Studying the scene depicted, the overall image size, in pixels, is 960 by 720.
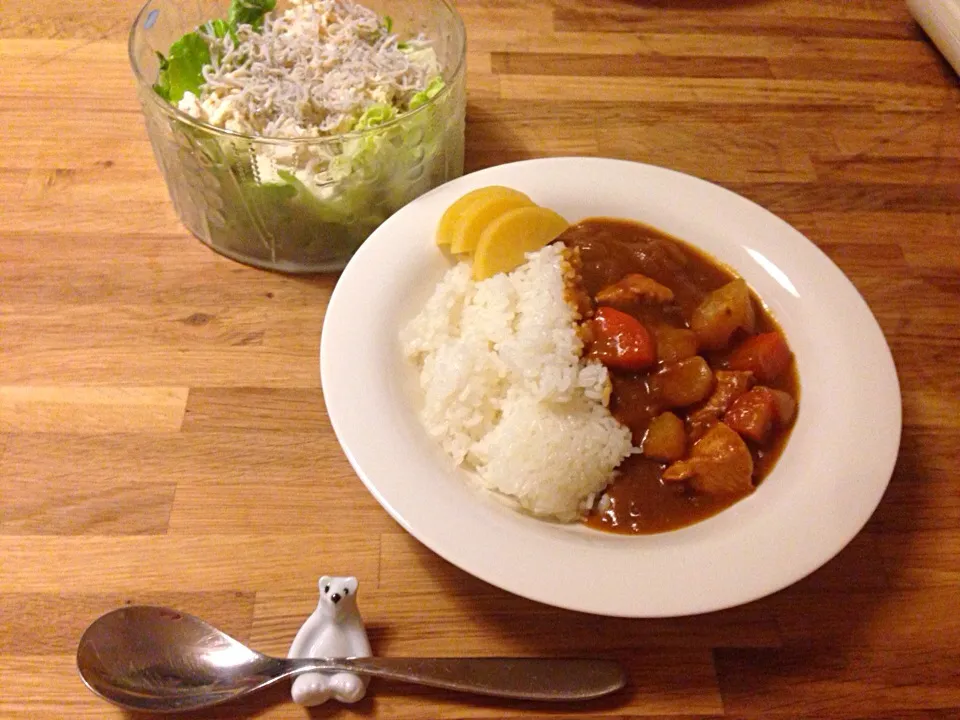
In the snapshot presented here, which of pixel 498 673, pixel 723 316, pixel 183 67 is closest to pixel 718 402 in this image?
pixel 723 316

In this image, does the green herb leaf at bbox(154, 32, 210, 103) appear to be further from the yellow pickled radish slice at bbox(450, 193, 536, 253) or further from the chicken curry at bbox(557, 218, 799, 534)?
the chicken curry at bbox(557, 218, 799, 534)

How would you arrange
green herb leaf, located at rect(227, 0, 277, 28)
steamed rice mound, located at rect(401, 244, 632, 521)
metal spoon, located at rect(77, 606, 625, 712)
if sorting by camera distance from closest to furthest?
metal spoon, located at rect(77, 606, 625, 712) → steamed rice mound, located at rect(401, 244, 632, 521) → green herb leaf, located at rect(227, 0, 277, 28)

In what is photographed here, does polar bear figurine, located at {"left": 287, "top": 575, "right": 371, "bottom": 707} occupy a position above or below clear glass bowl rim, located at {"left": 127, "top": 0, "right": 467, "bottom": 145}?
below

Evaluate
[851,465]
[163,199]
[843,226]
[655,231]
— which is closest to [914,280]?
[843,226]

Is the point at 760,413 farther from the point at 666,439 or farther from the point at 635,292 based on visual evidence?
the point at 635,292

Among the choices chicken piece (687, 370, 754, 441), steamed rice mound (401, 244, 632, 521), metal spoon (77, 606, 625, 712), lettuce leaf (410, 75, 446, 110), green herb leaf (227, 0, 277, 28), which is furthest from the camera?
green herb leaf (227, 0, 277, 28)

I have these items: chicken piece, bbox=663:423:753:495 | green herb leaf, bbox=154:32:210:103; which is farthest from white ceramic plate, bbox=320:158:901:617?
green herb leaf, bbox=154:32:210:103

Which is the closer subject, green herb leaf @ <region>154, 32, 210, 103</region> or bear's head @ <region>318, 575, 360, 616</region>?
bear's head @ <region>318, 575, 360, 616</region>

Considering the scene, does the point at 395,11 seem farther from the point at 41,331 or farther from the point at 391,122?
the point at 41,331
